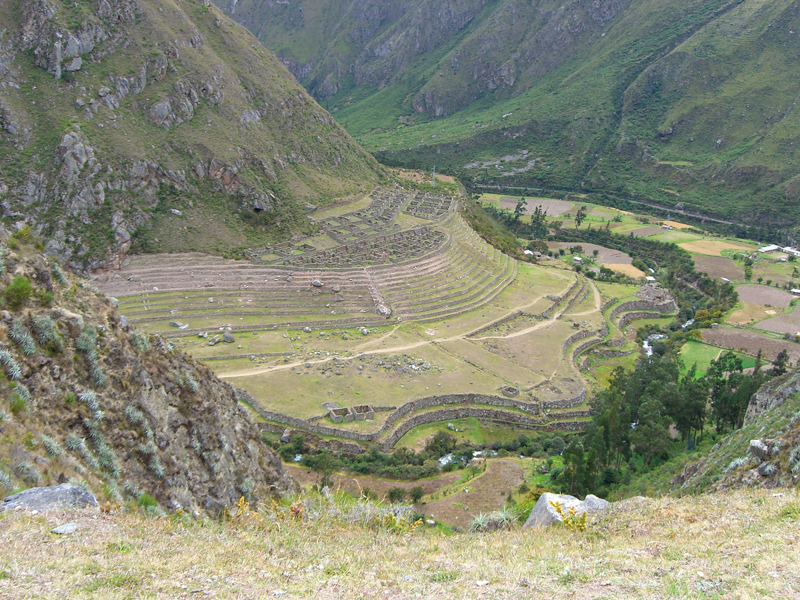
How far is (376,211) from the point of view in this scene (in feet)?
225

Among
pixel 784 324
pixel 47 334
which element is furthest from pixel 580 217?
pixel 47 334

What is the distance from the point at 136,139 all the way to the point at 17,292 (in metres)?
48.2

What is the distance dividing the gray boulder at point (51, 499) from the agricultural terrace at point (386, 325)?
2486cm

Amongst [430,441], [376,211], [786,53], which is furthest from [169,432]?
[786,53]

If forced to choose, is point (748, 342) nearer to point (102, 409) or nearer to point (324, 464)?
point (324, 464)

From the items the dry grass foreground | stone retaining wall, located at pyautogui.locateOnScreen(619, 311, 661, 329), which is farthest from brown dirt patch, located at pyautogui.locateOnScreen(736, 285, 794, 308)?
the dry grass foreground

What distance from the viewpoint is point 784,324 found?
198ft

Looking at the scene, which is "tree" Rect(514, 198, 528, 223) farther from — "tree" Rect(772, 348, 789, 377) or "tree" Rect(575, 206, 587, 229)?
"tree" Rect(772, 348, 789, 377)

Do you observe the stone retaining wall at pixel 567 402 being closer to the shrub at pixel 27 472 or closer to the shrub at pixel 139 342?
the shrub at pixel 139 342

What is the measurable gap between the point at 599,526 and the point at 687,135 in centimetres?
13484

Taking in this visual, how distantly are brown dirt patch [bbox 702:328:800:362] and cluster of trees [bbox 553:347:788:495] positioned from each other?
38.5 feet

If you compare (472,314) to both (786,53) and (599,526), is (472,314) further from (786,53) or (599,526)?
(786,53)

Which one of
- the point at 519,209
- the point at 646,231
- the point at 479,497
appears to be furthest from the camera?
the point at 519,209

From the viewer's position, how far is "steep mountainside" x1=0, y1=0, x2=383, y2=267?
51188 millimetres
